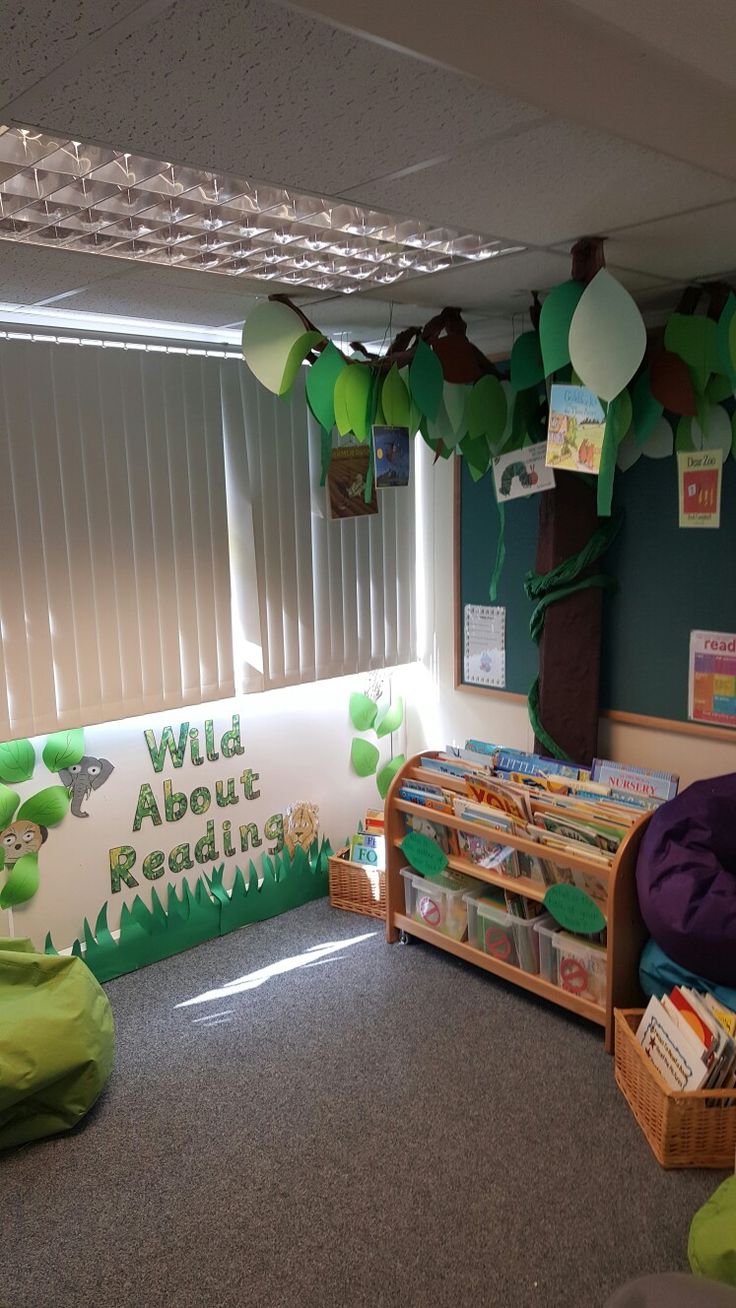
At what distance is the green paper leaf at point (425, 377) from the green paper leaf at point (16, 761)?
1.57 metres

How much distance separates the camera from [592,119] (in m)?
1.31

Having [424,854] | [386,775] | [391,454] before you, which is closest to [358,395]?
[391,454]

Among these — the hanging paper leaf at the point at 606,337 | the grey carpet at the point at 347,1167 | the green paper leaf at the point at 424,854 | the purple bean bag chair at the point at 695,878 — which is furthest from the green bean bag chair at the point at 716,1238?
the hanging paper leaf at the point at 606,337

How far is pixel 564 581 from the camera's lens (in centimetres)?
301

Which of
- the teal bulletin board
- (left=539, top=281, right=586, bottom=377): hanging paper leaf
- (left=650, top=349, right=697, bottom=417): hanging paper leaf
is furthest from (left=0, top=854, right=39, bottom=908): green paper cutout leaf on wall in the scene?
(left=650, top=349, right=697, bottom=417): hanging paper leaf

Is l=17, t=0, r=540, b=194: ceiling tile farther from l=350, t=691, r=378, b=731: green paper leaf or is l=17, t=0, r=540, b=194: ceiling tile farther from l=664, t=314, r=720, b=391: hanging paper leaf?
l=350, t=691, r=378, b=731: green paper leaf

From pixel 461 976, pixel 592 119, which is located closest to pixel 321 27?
pixel 592 119

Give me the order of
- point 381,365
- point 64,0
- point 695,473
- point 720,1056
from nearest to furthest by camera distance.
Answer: point 64,0 < point 720,1056 < point 381,365 < point 695,473

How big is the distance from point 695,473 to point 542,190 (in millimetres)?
1345

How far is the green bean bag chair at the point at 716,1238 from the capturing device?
5.42 ft

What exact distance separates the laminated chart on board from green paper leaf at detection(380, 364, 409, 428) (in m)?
1.13

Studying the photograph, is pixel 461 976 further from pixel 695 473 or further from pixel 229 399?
pixel 229 399

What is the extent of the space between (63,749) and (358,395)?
1432mm

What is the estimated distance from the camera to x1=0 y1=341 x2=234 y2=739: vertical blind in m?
2.70
